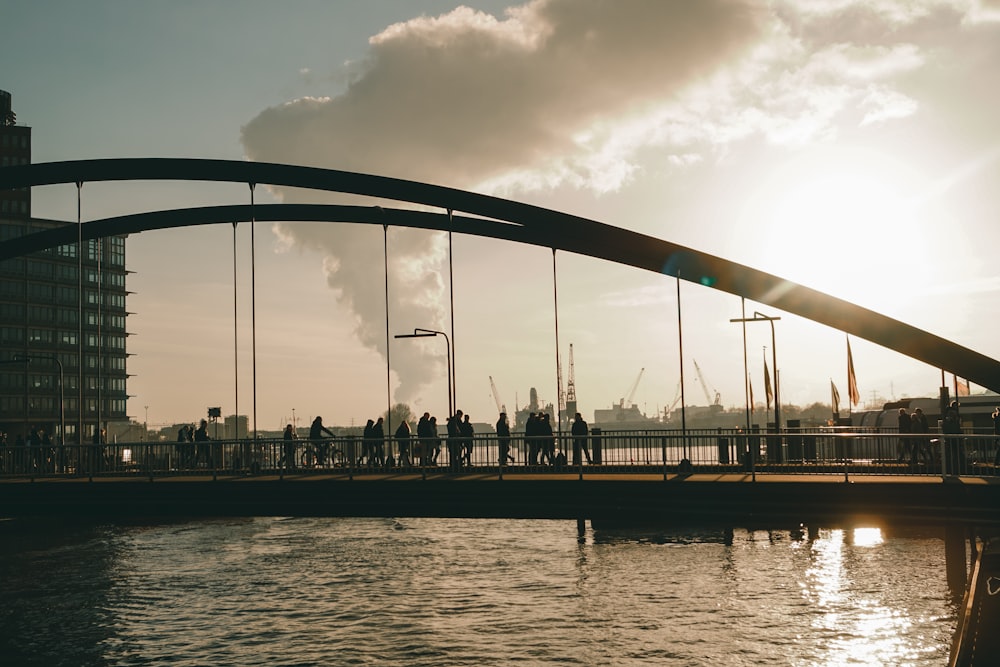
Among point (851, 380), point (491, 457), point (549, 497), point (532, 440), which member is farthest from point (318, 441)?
point (851, 380)

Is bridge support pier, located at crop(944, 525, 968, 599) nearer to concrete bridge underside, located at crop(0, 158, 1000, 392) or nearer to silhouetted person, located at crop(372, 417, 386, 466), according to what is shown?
→ concrete bridge underside, located at crop(0, 158, 1000, 392)

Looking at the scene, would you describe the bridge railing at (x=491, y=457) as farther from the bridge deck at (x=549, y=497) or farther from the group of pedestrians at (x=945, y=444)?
the bridge deck at (x=549, y=497)

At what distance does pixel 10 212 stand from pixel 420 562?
10748 cm

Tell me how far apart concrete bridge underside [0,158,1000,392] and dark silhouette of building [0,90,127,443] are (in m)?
86.8

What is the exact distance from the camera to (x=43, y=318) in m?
118

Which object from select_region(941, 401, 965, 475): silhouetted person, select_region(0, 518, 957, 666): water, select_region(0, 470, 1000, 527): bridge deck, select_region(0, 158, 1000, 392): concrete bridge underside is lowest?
select_region(0, 518, 957, 666): water

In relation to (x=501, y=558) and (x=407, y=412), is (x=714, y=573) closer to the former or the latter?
(x=501, y=558)

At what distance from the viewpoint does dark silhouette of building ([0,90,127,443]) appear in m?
114

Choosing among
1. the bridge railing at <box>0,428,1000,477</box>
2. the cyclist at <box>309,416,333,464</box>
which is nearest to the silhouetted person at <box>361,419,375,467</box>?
the bridge railing at <box>0,428,1000,477</box>

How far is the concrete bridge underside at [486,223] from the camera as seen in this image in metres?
27.8

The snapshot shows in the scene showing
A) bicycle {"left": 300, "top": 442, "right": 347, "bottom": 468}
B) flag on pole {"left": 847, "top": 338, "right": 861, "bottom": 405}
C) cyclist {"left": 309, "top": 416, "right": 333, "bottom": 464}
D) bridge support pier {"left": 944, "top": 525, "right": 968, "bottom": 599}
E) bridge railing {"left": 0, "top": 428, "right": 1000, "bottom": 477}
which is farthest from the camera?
flag on pole {"left": 847, "top": 338, "right": 861, "bottom": 405}

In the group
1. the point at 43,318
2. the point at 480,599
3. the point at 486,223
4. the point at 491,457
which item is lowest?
the point at 480,599

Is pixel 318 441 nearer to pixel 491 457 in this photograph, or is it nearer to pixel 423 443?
pixel 423 443

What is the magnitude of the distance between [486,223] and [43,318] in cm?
10055
